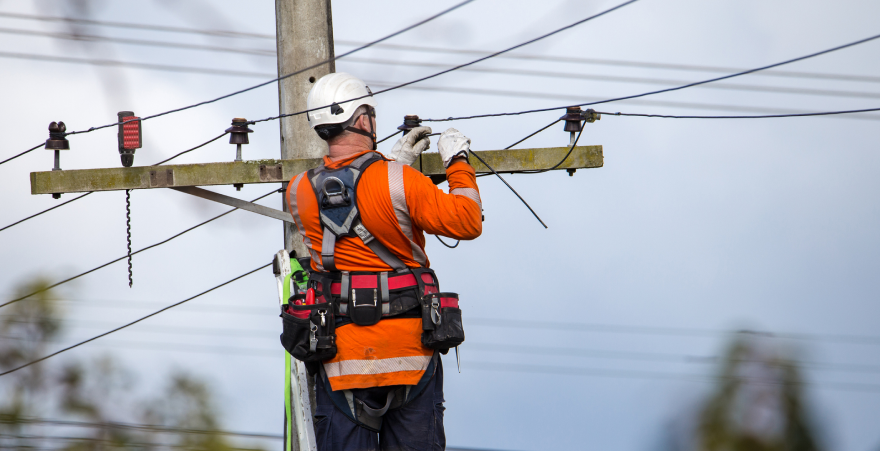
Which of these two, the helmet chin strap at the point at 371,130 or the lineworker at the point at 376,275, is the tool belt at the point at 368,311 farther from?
the helmet chin strap at the point at 371,130

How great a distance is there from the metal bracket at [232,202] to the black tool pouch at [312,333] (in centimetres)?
128

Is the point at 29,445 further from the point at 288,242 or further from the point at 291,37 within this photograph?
the point at 291,37

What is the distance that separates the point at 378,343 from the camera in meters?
3.97

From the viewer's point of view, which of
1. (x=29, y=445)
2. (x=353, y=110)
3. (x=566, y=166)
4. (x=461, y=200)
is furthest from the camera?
(x=29, y=445)

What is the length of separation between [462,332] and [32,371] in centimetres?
1537

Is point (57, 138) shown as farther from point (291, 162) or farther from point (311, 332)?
point (311, 332)

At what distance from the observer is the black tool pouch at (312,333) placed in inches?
156

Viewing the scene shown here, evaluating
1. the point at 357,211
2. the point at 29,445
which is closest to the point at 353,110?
the point at 357,211

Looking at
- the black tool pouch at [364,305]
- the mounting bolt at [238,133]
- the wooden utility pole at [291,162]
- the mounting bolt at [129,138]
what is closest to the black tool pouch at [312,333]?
the black tool pouch at [364,305]

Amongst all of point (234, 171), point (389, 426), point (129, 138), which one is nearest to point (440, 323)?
point (389, 426)

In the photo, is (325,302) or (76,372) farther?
(76,372)

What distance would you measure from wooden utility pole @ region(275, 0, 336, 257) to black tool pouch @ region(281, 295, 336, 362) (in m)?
1.25

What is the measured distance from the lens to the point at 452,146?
4160mm

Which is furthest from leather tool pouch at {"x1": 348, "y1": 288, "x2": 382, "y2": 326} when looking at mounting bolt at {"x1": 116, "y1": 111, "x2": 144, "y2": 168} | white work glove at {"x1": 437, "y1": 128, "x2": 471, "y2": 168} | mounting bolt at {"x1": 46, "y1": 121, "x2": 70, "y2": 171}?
mounting bolt at {"x1": 46, "y1": 121, "x2": 70, "y2": 171}
